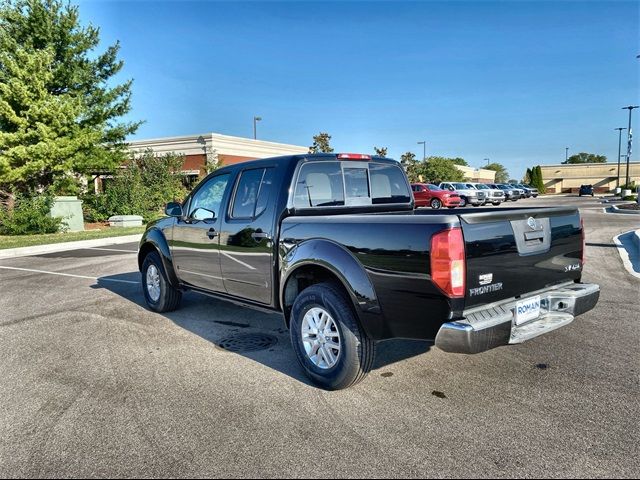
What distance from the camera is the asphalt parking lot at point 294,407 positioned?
2.81 metres

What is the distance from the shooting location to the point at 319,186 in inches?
184

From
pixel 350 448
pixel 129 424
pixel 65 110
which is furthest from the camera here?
pixel 65 110

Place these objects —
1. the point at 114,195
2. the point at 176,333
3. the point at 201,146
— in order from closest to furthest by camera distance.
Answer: the point at 176,333 → the point at 114,195 → the point at 201,146

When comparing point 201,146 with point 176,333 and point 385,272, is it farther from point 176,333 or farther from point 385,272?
point 385,272

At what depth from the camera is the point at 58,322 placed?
239 inches

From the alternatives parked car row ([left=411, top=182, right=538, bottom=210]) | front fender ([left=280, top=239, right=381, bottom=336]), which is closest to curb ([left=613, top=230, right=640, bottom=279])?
front fender ([left=280, top=239, right=381, bottom=336])

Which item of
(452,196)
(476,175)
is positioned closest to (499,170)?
(476,175)

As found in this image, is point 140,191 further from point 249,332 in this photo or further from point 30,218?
point 249,332

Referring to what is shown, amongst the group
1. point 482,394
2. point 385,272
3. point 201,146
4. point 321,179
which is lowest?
point 482,394

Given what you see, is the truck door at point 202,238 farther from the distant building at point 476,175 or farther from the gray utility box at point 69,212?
the distant building at point 476,175

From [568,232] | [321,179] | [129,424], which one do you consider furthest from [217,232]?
[568,232]

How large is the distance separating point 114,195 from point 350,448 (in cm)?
2311

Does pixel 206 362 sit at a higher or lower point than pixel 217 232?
lower

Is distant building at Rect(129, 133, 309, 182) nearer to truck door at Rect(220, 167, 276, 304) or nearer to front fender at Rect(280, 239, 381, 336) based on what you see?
truck door at Rect(220, 167, 276, 304)
